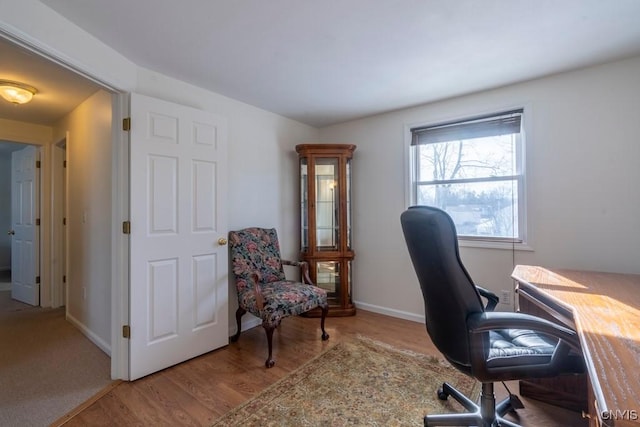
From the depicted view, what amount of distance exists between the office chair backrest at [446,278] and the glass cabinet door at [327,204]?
1960mm

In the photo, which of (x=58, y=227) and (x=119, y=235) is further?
(x=58, y=227)

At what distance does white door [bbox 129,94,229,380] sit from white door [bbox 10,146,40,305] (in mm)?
2709

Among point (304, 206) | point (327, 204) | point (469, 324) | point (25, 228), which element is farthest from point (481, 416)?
point (25, 228)

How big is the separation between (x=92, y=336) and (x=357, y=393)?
242 cm

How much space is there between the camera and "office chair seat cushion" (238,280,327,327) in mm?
2172

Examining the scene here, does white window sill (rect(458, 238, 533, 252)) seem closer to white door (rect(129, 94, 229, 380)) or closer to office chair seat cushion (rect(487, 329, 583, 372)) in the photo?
office chair seat cushion (rect(487, 329, 583, 372))

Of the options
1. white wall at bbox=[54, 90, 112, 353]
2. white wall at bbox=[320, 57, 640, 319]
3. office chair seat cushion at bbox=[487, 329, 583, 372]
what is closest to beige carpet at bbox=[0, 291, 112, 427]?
white wall at bbox=[54, 90, 112, 353]

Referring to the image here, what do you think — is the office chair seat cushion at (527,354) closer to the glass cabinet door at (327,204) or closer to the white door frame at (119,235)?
the glass cabinet door at (327,204)

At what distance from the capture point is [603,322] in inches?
40.1

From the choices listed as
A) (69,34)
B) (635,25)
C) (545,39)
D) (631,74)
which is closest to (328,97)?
(545,39)

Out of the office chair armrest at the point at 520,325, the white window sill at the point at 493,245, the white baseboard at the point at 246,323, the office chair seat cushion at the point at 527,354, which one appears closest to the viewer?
the office chair armrest at the point at 520,325

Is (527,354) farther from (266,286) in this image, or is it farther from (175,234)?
→ (175,234)

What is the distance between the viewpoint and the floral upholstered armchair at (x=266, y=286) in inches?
86.3

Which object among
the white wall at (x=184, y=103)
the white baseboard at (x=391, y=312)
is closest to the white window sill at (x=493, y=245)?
the white baseboard at (x=391, y=312)
